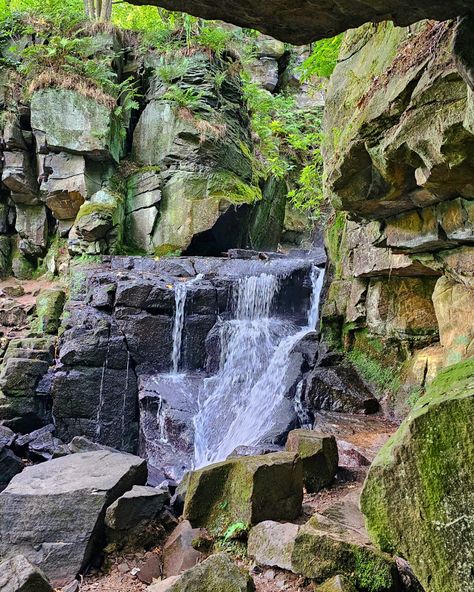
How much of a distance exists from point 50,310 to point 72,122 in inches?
241

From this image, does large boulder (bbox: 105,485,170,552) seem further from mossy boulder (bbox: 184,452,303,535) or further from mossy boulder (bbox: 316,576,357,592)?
mossy boulder (bbox: 316,576,357,592)

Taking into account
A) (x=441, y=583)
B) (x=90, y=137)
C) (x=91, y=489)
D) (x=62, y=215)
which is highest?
(x=90, y=137)

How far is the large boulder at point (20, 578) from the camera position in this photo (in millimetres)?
3000

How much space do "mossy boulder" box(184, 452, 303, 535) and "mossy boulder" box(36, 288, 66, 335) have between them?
7.77 meters

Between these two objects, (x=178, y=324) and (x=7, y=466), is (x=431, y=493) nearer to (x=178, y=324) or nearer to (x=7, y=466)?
(x=7, y=466)

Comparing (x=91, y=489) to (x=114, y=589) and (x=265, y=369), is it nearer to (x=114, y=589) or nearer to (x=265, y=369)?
(x=114, y=589)

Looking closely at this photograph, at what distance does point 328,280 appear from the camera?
10641 millimetres

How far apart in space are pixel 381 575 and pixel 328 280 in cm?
825

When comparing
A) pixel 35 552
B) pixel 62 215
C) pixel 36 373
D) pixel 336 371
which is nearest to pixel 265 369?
pixel 336 371

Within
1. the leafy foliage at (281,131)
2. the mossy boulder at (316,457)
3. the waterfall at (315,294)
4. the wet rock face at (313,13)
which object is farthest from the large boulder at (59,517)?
the leafy foliage at (281,131)

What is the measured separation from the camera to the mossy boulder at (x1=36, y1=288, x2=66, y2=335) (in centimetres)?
1095

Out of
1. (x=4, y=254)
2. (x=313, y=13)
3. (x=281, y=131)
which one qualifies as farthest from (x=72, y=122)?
(x=313, y=13)

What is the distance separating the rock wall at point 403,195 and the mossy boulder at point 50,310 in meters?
6.58

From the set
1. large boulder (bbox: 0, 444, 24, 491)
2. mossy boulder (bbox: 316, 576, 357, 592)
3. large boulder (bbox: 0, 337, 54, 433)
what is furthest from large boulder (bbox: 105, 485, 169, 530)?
large boulder (bbox: 0, 337, 54, 433)
